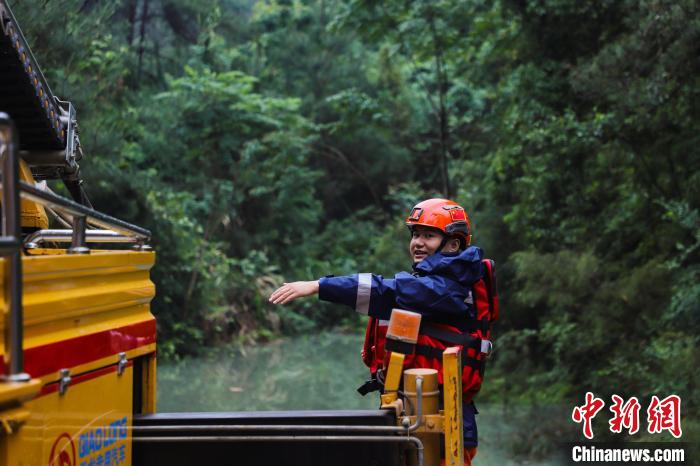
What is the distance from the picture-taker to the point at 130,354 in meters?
3.76

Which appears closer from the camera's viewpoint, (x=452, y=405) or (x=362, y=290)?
(x=452, y=405)

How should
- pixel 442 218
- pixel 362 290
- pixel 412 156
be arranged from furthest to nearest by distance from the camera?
pixel 412 156 < pixel 442 218 < pixel 362 290

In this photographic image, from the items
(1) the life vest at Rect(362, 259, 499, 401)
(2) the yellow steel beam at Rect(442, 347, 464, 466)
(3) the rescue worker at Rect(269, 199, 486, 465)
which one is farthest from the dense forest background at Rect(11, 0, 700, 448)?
(2) the yellow steel beam at Rect(442, 347, 464, 466)

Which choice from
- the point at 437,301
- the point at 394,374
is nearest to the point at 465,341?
the point at 437,301

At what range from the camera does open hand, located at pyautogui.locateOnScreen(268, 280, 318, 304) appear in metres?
3.99

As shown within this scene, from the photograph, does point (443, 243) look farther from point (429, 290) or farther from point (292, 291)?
point (292, 291)

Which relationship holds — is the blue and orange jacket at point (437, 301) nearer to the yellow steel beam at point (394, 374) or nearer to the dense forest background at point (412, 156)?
the yellow steel beam at point (394, 374)

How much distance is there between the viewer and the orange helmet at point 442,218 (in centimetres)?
455

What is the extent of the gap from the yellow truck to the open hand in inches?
15.5

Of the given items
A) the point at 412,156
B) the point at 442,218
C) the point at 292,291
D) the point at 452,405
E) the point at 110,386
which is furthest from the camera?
the point at 412,156

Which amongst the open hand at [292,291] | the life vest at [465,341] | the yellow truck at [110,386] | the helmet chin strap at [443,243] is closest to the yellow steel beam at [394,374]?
the yellow truck at [110,386]

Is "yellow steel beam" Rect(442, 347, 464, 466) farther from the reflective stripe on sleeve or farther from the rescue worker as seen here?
the reflective stripe on sleeve

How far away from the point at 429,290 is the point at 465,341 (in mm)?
311

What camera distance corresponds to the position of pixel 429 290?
4.23 meters
